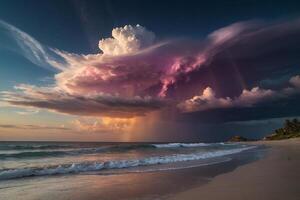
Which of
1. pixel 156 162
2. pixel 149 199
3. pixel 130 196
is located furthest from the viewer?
pixel 156 162

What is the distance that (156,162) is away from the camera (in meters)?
21.2

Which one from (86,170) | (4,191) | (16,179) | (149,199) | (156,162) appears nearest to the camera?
(149,199)

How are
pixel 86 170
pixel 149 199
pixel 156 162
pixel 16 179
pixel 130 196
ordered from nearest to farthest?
1. pixel 149 199
2. pixel 130 196
3. pixel 16 179
4. pixel 86 170
5. pixel 156 162

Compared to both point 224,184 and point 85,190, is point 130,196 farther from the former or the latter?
point 224,184

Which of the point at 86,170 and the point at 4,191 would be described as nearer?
the point at 4,191

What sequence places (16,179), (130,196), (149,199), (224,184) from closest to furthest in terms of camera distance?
1. (149,199)
2. (130,196)
3. (224,184)
4. (16,179)

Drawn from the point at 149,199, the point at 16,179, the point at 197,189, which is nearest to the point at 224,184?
the point at 197,189

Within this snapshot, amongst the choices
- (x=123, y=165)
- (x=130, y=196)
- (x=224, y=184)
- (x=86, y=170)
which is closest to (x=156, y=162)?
(x=123, y=165)

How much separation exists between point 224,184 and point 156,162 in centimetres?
1004

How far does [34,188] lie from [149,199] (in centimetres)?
477

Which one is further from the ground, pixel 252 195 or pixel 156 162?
pixel 156 162

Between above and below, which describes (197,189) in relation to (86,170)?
below

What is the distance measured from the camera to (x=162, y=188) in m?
10.8

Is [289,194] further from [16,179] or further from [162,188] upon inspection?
[16,179]
